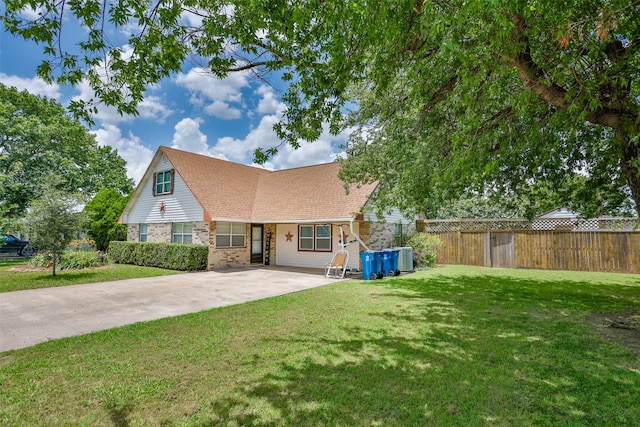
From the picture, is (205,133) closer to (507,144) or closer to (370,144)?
(370,144)

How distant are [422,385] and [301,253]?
43.0 feet

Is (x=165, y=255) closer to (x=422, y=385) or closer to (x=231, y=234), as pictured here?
(x=231, y=234)

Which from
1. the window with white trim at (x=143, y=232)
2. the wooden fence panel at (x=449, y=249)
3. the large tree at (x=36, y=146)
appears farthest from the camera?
the large tree at (x=36, y=146)

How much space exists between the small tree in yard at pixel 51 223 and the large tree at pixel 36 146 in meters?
9.46

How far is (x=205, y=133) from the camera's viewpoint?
1878 cm

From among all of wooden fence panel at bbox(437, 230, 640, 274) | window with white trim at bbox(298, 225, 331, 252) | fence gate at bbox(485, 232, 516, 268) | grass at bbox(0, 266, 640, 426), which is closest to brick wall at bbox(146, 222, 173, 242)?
window with white trim at bbox(298, 225, 331, 252)

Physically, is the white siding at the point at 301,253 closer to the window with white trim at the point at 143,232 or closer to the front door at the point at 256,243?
the front door at the point at 256,243

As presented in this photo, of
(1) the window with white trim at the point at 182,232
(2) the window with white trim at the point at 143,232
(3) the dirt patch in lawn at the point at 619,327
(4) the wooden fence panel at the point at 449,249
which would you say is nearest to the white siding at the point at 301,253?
(1) the window with white trim at the point at 182,232

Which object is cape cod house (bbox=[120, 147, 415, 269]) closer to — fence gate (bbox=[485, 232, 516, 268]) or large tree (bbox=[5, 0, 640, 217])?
fence gate (bbox=[485, 232, 516, 268])

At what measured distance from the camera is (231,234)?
16.2 metres

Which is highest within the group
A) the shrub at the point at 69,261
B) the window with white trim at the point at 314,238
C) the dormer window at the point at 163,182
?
the dormer window at the point at 163,182

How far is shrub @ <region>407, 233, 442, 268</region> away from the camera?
15.6 m

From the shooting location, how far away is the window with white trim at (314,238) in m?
15.8

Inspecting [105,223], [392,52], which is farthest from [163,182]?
[392,52]
